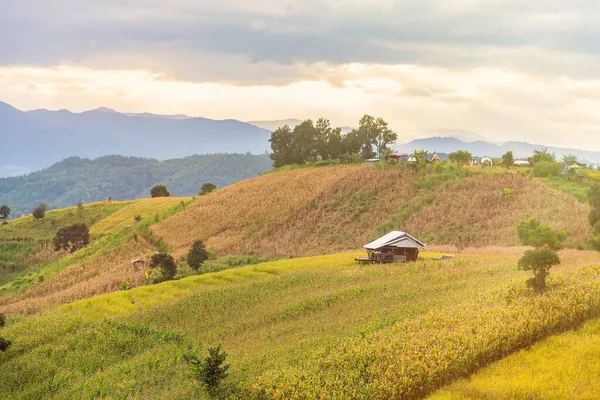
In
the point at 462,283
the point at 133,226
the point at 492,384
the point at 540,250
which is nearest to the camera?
the point at 492,384

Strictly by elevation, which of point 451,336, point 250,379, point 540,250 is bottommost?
point 250,379

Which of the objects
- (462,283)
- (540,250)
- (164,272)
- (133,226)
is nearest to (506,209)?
(462,283)

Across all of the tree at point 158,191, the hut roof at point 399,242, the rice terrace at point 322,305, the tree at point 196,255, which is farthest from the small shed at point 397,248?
the tree at point 158,191

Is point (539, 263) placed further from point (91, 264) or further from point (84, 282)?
point (91, 264)

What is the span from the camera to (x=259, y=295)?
33.3 metres

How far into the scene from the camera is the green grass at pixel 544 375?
16.3 metres

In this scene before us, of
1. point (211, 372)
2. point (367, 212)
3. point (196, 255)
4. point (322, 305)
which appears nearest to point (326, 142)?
point (367, 212)

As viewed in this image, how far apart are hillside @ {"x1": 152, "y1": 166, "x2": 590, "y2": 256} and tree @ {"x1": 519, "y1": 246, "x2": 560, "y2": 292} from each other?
1960 cm

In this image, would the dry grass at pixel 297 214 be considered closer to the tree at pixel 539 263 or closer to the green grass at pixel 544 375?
the tree at pixel 539 263

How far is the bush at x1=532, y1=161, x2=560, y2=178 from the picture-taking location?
67.2 meters

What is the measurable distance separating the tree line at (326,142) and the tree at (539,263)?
236 feet

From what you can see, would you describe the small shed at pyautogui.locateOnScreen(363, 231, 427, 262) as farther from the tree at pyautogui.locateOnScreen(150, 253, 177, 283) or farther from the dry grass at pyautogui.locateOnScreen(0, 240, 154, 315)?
the dry grass at pyautogui.locateOnScreen(0, 240, 154, 315)

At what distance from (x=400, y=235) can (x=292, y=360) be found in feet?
68.9

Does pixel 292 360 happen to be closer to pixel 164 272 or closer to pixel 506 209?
pixel 164 272
